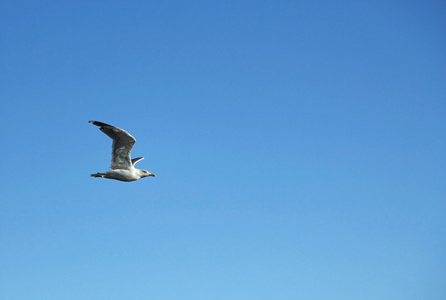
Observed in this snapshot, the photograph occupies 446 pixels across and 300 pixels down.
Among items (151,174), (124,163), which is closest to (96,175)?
(124,163)

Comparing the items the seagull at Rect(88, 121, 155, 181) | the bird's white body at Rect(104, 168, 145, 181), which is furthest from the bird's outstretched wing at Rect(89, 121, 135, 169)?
the bird's white body at Rect(104, 168, 145, 181)

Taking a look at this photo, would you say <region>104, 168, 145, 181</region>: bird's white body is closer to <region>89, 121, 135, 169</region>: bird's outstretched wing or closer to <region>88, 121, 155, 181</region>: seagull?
<region>88, 121, 155, 181</region>: seagull

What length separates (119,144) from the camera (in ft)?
144

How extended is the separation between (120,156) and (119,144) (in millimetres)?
1437

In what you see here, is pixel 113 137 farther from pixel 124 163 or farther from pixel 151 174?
pixel 151 174

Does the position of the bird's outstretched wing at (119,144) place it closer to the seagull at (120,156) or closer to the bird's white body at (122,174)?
the seagull at (120,156)

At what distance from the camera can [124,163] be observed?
149 ft

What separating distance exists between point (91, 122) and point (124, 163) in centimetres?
564

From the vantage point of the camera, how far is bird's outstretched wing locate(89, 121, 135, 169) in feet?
139

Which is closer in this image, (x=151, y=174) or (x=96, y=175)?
(x=96, y=175)

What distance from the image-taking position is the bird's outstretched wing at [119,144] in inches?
1662

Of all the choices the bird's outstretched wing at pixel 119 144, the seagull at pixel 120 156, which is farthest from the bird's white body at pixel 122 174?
the bird's outstretched wing at pixel 119 144

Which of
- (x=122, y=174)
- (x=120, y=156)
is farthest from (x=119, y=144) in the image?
(x=122, y=174)

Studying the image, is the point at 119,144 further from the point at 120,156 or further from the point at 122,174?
the point at 122,174
